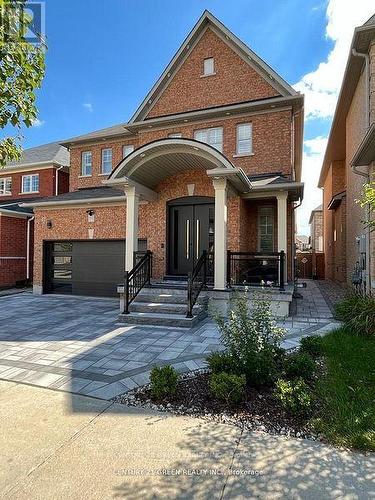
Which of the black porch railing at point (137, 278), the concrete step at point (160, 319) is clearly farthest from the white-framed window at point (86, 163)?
the concrete step at point (160, 319)

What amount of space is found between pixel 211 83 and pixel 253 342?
11074 mm

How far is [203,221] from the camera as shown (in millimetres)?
10234

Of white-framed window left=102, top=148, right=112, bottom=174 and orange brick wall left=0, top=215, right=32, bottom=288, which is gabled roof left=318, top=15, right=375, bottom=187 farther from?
orange brick wall left=0, top=215, right=32, bottom=288

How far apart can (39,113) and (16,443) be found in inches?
132

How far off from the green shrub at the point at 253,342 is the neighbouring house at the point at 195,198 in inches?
131

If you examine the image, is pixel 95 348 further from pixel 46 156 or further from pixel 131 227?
pixel 46 156

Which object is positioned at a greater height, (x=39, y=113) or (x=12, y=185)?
(x=12, y=185)

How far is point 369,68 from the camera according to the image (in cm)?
888

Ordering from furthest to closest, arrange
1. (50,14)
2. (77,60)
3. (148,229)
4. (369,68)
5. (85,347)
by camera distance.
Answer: (148,229) < (77,60) < (369,68) < (85,347) < (50,14)

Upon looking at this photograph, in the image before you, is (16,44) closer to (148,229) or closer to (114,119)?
(148,229)

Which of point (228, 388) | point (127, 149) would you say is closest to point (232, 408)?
point (228, 388)

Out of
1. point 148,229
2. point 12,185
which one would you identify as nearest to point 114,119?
point 12,185

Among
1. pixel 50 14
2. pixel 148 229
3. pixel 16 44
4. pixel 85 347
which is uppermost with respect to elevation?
pixel 50 14

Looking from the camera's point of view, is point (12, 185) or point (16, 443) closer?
point (16, 443)
